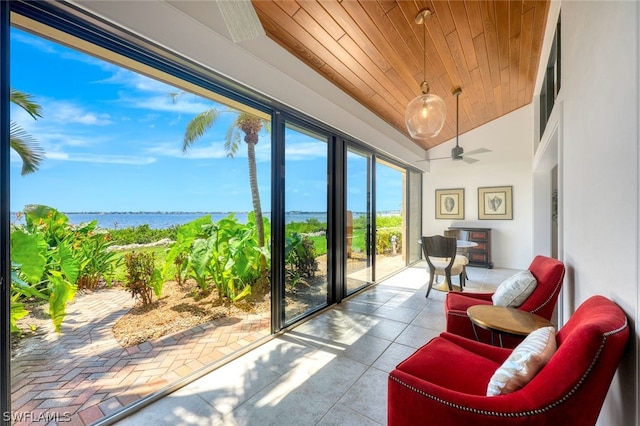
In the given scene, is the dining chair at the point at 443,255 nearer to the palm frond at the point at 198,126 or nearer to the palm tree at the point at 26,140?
the palm frond at the point at 198,126

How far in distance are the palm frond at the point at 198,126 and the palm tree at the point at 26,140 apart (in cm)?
133

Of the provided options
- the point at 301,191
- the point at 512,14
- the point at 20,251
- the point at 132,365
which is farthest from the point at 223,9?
the point at 512,14

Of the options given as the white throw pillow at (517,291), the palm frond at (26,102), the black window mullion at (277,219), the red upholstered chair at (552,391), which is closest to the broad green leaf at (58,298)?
the palm frond at (26,102)

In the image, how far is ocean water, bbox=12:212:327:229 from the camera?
200 centimetres

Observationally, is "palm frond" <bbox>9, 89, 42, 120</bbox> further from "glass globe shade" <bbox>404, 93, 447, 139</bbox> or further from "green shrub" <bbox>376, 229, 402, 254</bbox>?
"green shrub" <bbox>376, 229, 402, 254</bbox>

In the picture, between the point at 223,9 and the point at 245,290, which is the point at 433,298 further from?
the point at 223,9

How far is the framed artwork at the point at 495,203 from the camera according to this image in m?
6.22

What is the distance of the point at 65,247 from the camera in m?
Answer: 1.91

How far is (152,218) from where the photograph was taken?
262 cm

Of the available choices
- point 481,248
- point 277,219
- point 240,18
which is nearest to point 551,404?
point 240,18

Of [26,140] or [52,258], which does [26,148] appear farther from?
[52,258]

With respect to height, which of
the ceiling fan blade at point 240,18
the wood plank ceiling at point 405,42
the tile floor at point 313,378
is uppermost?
the wood plank ceiling at point 405,42

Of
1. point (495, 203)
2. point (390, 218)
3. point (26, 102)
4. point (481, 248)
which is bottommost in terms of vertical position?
point (481, 248)

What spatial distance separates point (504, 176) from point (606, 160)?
589cm
